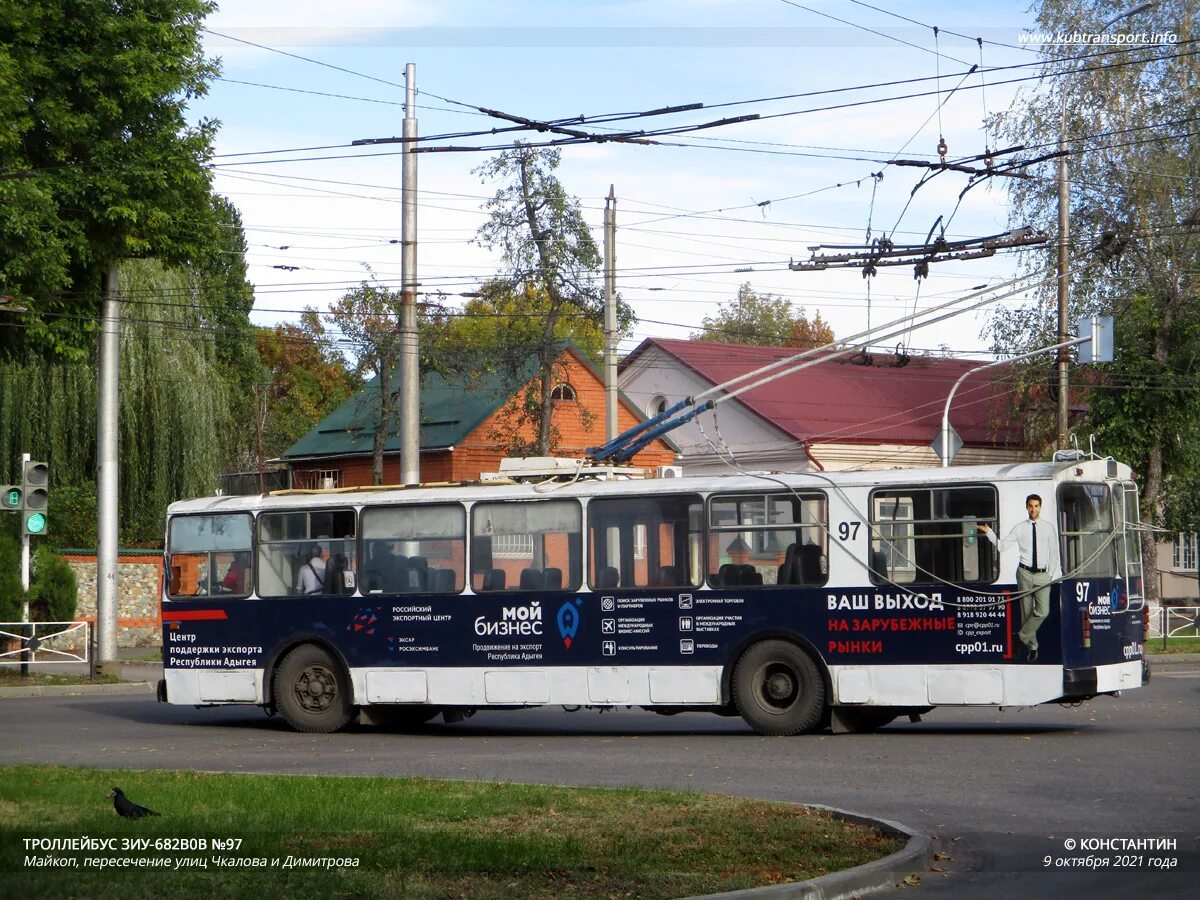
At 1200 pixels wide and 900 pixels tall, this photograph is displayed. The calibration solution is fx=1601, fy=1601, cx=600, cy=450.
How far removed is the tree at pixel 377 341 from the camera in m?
46.7

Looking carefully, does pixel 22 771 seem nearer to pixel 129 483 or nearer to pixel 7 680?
pixel 7 680

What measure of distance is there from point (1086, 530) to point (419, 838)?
9851 mm

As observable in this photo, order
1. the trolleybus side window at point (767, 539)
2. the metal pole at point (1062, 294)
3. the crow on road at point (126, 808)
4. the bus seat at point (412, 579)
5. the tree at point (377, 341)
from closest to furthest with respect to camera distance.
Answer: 1. the crow on road at point (126, 808)
2. the trolleybus side window at point (767, 539)
3. the bus seat at point (412, 579)
4. the metal pole at point (1062, 294)
5. the tree at point (377, 341)

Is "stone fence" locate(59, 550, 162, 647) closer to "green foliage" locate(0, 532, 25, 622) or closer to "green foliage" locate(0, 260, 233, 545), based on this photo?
"green foliage" locate(0, 260, 233, 545)

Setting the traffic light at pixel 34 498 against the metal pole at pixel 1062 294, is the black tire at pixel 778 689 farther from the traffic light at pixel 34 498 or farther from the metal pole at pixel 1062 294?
the metal pole at pixel 1062 294

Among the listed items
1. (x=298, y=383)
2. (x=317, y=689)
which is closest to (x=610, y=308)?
(x=317, y=689)

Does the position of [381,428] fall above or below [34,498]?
above

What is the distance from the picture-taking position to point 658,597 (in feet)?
58.9

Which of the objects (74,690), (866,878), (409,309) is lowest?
(74,690)

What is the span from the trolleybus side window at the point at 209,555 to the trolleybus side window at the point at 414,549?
180 cm

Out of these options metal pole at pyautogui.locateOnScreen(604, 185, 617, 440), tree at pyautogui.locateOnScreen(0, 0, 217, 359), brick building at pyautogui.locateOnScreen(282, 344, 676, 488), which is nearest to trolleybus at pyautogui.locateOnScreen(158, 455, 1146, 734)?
tree at pyautogui.locateOnScreen(0, 0, 217, 359)

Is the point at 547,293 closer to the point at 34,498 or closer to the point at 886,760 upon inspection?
the point at 34,498

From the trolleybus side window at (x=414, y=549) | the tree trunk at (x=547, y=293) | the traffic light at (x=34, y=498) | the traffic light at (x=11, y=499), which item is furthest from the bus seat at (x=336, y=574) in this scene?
the tree trunk at (x=547, y=293)

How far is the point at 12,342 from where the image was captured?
2739 cm
